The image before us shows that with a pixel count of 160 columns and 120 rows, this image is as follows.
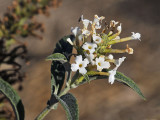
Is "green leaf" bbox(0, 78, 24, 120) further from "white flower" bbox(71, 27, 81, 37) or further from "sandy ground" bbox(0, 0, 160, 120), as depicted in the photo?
"sandy ground" bbox(0, 0, 160, 120)

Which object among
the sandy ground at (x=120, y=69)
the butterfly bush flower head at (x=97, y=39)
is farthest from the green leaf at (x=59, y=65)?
the sandy ground at (x=120, y=69)

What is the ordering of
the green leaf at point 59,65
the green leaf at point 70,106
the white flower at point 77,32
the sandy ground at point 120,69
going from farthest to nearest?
the sandy ground at point 120,69
the green leaf at point 59,65
the white flower at point 77,32
the green leaf at point 70,106

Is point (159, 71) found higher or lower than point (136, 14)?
lower

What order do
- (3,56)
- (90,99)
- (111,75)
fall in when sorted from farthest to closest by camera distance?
1. (90,99)
2. (3,56)
3. (111,75)

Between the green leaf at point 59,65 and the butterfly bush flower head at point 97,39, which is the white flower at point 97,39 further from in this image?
the green leaf at point 59,65

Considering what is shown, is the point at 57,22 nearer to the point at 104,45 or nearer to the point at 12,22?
the point at 12,22

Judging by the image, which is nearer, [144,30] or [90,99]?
[90,99]

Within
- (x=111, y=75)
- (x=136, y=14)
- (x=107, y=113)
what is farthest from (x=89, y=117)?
(x=136, y=14)
